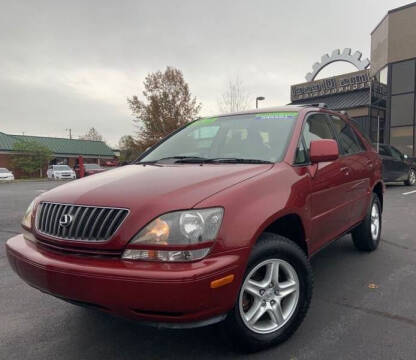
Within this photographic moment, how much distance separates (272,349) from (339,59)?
29080mm

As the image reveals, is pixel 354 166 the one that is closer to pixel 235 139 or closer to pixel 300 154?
pixel 300 154

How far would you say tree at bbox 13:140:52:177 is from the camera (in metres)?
Result: 39.4

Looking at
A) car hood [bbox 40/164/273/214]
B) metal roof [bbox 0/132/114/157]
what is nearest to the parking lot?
car hood [bbox 40/164/273/214]

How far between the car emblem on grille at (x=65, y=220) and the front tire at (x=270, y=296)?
43.7 inches

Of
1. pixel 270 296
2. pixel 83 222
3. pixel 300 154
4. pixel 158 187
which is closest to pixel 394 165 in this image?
pixel 300 154

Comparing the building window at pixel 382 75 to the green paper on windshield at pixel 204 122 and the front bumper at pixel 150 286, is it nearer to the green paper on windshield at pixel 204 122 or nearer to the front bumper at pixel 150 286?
the green paper on windshield at pixel 204 122

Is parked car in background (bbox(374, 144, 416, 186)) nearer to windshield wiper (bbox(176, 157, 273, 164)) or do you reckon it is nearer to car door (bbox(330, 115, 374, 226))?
car door (bbox(330, 115, 374, 226))

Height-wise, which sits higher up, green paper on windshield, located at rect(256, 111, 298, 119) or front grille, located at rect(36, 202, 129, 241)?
green paper on windshield, located at rect(256, 111, 298, 119)

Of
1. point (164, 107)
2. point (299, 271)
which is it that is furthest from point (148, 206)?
point (164, 107)

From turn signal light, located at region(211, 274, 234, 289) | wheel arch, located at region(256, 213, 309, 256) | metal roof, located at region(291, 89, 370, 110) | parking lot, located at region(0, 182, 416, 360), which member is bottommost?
parking lot, located at region(0, 182, 416, 360)

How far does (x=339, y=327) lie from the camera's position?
2.60 m

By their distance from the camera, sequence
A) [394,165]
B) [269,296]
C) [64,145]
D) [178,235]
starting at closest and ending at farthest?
1. [178,235]
2. [269,296]
3. [394,165]
4. [64,145]

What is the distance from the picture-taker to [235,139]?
10.7ft

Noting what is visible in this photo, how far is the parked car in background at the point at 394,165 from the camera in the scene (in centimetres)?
1113
